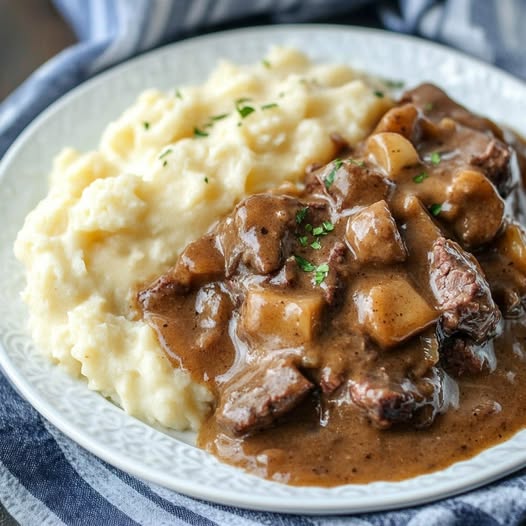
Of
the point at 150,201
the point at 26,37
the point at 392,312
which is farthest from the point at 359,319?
the point at 26,37

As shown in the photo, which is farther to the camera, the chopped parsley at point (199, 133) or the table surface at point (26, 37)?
the table surface at point (26, 37)

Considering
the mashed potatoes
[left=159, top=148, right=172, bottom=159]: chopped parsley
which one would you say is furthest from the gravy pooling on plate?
[left=159, top=148, right=172, bottom=159]: chopped parsley

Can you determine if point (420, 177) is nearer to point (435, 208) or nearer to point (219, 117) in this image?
point (435, 208)

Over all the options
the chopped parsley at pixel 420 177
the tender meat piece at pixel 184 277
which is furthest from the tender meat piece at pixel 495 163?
the tender meat piece at pixel 184 277

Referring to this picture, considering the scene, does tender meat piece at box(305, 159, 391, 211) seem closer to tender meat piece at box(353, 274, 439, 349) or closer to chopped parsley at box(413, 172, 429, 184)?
chopped parsley at box(413, 172, 429, 184)

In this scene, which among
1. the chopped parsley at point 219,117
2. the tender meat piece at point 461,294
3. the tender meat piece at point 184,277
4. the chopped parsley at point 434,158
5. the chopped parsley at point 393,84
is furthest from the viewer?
the chopped parsley at point 393,84

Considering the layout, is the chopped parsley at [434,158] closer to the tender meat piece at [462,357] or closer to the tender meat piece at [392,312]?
the tender meat piece at [392,312]
